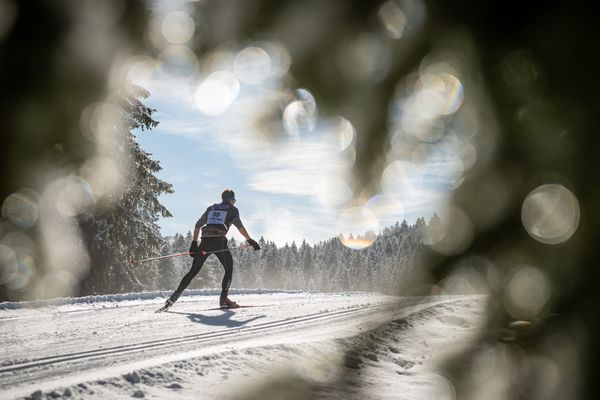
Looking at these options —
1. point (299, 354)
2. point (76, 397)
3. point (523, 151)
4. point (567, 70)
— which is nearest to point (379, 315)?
point (523, 151)

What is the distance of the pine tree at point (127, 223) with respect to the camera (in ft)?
64.5

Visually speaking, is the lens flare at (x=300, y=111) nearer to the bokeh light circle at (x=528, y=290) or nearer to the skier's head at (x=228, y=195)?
the bokeh light circle at (x=528, y=290)

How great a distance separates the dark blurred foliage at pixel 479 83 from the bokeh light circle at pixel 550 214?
0.02 metres

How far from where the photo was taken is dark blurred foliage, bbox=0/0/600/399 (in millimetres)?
1465

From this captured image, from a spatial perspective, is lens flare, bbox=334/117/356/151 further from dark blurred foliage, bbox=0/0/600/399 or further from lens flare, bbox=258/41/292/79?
lens flare, bbox=258/41/292/79

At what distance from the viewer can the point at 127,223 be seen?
20.6 m

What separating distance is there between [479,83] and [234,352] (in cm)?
371

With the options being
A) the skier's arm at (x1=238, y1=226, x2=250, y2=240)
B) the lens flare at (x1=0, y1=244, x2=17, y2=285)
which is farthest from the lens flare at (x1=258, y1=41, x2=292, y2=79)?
the lens flare at (x1=0, y1=244, x2=17, y2=285)

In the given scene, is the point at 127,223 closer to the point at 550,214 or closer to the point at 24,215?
the point at 24,215

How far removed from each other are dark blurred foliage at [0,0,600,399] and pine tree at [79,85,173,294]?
1741 centimetres

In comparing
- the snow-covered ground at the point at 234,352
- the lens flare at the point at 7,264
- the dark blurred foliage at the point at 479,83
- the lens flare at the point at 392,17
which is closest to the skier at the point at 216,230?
the snow-covered ground at the point at 234,352

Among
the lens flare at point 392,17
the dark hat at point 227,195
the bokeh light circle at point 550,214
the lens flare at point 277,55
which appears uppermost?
the dark hat at point 227,195

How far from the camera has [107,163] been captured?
18109 millimetres

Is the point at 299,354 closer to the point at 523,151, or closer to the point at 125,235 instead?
the point at 523,151
